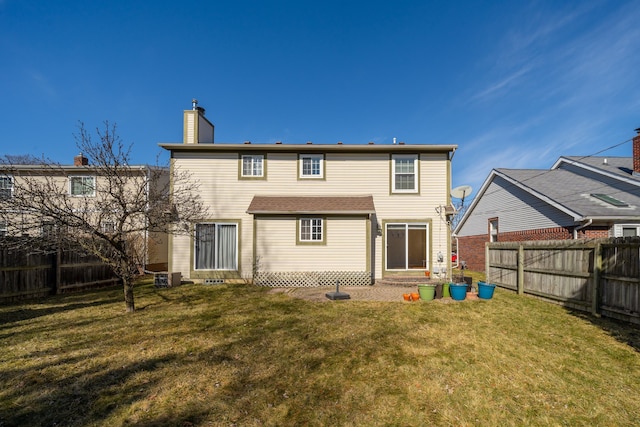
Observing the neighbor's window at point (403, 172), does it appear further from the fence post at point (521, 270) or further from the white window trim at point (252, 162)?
the white window trim at point (252, 162)

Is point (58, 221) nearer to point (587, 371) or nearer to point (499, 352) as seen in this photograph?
point (499, 352)

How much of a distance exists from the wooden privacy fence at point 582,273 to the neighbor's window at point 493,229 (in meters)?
7.93

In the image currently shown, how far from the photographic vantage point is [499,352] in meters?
5.71

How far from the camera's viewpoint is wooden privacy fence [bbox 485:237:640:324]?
7.16 m

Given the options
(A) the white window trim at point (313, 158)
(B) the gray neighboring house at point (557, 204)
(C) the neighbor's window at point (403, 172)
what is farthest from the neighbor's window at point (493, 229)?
(A) the white window trim at point (313, 158)

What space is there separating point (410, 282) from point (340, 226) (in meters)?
3.86

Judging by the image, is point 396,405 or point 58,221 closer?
point 396,405

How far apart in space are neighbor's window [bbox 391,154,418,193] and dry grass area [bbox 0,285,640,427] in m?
6.64

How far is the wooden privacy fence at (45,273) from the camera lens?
942 centimetres

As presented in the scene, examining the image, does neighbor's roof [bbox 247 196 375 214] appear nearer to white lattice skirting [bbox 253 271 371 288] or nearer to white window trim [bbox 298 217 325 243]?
white window trim [bbox 298 217 325 243]

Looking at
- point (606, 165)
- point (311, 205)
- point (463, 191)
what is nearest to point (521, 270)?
point (463, 191)

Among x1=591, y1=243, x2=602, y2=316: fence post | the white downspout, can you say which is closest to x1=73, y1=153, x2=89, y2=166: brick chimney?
x1=591, y1=243, x2=602, y2=316: fence post

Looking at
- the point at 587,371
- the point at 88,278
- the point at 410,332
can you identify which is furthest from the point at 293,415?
the point at 88,278

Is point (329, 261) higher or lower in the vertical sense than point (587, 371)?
higher
